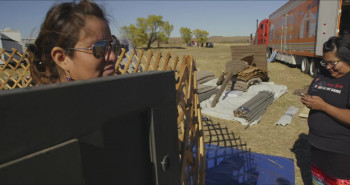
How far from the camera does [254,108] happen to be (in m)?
5.86

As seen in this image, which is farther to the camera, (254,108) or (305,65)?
(305,65)

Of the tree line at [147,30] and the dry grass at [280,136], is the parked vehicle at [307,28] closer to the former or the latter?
the dry grass at [280,136]

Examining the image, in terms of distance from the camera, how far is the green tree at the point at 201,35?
218ft

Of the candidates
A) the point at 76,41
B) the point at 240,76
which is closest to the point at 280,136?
the point at 240,76

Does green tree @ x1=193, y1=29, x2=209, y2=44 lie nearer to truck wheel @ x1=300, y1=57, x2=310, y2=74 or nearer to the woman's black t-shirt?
truck wheel @ x1=300, y1=57, x2=310, y2=74

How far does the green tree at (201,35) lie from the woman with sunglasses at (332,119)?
65922 mm

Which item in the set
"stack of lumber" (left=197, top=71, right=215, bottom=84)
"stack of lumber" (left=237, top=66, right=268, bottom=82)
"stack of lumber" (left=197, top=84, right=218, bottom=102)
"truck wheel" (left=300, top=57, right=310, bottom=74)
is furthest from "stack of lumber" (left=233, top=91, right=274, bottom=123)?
"truck wheel" (left=300, top=57, right=310, bottom=74)

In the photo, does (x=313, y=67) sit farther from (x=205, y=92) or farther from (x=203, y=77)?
(x=205, y=92)

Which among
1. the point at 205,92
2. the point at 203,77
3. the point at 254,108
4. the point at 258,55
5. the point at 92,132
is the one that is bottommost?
the point at 254,108

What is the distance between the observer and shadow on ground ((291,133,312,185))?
3271 mm

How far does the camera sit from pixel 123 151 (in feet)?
1.95

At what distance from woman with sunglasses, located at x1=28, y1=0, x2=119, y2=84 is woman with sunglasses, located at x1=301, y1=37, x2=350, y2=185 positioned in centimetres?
187

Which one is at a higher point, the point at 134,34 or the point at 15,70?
the point at 134,34

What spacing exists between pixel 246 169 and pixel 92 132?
334cm
